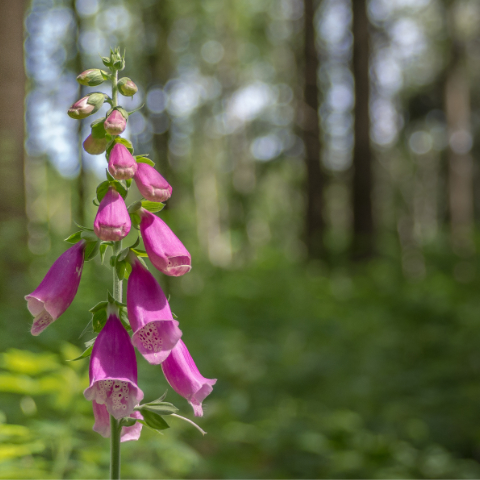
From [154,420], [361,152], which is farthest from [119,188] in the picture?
[361,152]

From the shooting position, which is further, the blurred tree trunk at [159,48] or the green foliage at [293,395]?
the blurred tree trunk at [159,48]

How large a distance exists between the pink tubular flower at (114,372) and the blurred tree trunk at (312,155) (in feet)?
31.0

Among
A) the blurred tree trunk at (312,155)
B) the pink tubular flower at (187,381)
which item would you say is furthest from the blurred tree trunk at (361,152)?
the pink tubular flower at (187,381)

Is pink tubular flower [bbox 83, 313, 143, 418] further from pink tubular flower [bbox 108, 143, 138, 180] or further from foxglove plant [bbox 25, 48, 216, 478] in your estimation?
pink tubular flower [bbox 108, 143, 138, 180]

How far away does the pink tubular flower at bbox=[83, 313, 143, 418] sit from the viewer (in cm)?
99

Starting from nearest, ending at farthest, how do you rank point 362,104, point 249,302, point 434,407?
point 434,407 → point 249,302 → point 362,104

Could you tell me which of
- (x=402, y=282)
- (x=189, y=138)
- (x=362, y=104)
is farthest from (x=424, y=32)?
(x=402, y=282)

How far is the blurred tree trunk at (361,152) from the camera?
9672mm

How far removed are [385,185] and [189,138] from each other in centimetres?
1261

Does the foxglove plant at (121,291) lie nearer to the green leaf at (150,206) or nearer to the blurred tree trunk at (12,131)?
the green leaf at (150,206)

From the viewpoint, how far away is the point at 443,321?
22.0 feet

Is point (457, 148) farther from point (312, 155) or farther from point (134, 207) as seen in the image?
point (134, 207)

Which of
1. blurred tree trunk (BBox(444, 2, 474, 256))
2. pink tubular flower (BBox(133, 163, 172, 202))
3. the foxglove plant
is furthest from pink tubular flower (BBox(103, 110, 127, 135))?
blurred tree trunk (BBox(444, 2, 474, 256))

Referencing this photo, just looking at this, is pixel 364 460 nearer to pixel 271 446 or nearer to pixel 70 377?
pixel 271 446
